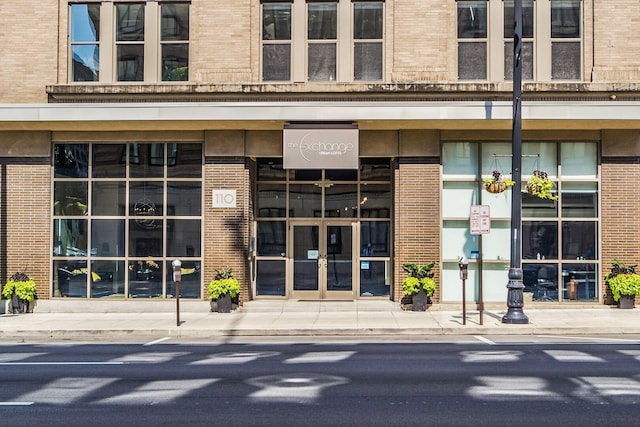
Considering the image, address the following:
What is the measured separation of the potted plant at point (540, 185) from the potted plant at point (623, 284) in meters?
2.80

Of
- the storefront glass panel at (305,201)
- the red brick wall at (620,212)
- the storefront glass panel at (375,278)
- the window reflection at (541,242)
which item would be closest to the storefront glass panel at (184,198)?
the storefront glass panel at (305,201)

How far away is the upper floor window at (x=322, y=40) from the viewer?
1941cm

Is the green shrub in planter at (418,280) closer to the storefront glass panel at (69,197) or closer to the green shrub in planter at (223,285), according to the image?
the green shrub in planter at (223,285)

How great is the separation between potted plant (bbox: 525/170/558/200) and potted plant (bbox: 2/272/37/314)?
13.2m

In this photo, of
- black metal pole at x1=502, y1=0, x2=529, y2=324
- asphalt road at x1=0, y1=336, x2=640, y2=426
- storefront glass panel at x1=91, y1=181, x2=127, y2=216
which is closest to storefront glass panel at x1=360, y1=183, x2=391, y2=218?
black metal pole at x1=502, y1=0, x2=529, y2=324

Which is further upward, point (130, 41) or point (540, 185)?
point (130, 41)

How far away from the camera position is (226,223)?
1927 cm

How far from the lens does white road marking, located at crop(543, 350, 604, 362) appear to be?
11.3 m

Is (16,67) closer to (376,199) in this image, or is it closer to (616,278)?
(376,199)

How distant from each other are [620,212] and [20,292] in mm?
16033

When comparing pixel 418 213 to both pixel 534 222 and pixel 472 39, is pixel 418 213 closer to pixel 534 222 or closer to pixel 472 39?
pixel 534 222

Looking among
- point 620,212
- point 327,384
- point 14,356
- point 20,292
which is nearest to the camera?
point 327,384

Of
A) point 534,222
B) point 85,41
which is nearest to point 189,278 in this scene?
point 85,41

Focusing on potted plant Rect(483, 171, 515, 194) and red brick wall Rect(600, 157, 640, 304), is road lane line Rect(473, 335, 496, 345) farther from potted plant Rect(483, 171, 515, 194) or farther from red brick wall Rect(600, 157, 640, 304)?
red brick wall Rect(600, 157, 640, 304)
